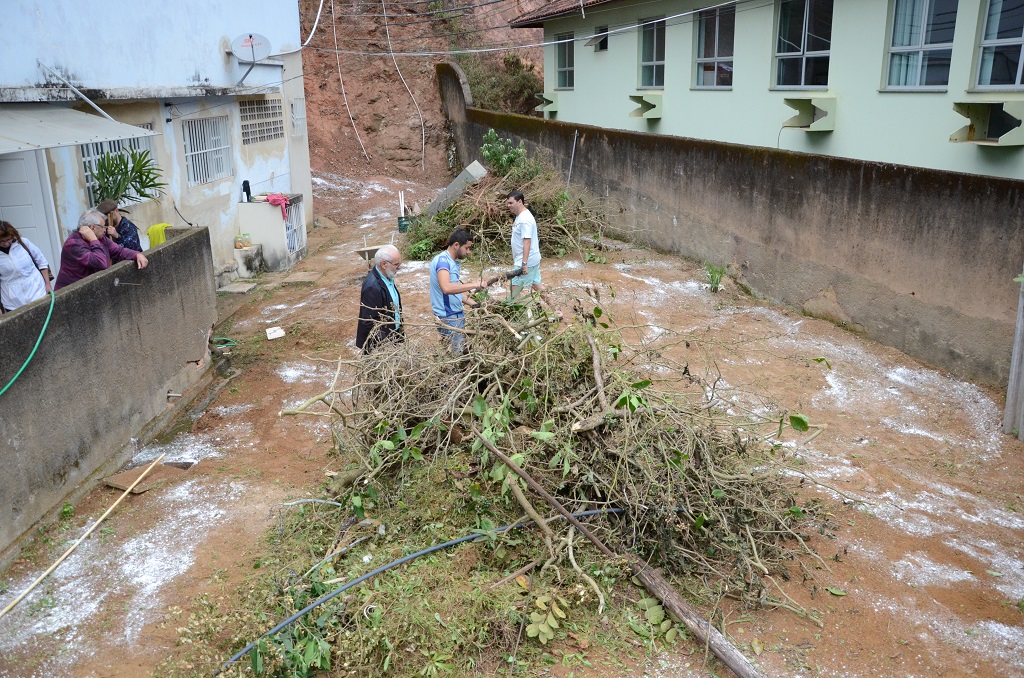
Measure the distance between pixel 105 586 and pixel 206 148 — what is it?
351 inches

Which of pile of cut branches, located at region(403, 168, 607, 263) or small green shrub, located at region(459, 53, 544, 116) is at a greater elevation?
small green shrub, located at region(459, 53, 544, 116)

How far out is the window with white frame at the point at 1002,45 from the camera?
321 inches

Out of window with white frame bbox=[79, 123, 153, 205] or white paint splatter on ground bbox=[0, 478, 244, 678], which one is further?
window with white frame bbox=[79, 123, 153, 205]

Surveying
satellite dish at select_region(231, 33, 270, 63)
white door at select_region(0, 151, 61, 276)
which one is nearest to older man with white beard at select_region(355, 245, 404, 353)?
white door at select_region(0, 151, 61, 276)

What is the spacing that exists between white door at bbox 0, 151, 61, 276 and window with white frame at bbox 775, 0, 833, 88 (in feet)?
30.6

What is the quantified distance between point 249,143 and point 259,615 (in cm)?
1152

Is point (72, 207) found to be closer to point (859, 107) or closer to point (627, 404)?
point (627, 404)

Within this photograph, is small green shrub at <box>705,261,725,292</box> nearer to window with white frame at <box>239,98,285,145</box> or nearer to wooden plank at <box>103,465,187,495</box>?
wooden plank at <box>103,465,187,495</box>

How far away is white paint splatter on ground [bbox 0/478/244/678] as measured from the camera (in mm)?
4504

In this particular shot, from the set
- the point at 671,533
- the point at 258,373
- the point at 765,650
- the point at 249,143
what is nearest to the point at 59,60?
the point at 258,373

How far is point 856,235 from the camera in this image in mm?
8812

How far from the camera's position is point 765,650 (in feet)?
13.9

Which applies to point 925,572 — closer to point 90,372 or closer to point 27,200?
point 90,372

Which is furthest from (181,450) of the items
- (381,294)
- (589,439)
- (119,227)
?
(589,439)
